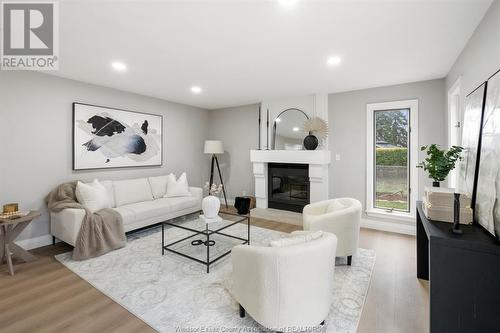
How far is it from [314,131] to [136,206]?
11.4 ft

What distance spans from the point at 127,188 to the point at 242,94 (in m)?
2.74

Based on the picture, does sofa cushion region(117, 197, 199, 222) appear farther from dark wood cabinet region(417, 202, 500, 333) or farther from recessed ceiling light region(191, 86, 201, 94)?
dark wood cabinet region(417, 202, 500, 333)

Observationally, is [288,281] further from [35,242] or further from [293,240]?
[35,242]

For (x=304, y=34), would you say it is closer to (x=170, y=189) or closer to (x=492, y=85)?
(x=492, y=85)

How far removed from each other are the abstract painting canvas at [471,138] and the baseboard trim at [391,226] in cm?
179

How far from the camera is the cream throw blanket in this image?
→ 2914 mm

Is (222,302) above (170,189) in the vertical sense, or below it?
below

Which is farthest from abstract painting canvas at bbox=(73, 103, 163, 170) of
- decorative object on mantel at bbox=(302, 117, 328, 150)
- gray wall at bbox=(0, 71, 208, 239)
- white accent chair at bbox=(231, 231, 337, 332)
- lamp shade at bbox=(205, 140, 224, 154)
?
white accent chair at bbox=(231, 231, 337, 332)

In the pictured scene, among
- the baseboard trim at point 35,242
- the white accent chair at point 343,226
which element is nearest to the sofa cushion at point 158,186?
the baseboard trim at point 35,242

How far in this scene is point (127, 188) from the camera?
4078 mm

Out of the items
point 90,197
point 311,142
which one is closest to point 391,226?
point 311,142

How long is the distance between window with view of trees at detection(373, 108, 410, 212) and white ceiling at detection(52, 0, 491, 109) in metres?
0.62

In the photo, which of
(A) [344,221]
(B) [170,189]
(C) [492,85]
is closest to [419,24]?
(C) [492,85]

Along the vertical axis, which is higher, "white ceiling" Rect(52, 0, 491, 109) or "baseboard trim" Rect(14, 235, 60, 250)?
"white ceiling" Rect(52, 0, 491, 109)
